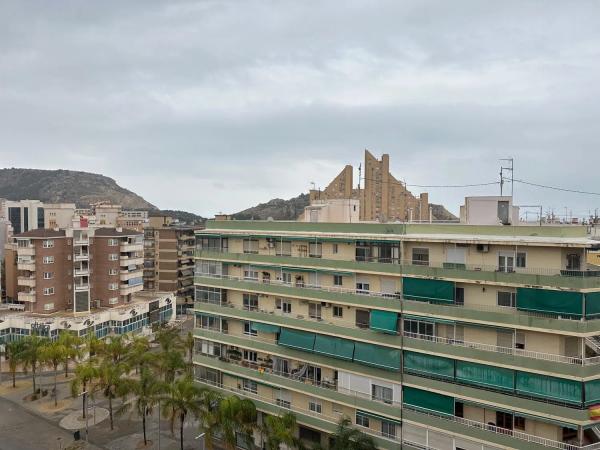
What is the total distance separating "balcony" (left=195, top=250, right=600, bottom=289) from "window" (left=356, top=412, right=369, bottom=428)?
901 centimetres

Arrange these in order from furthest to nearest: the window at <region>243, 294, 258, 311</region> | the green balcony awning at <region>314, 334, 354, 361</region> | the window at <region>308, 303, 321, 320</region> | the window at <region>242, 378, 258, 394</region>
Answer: the window at <region>243, 294, 258, 311</region> < the window at <region>242, 378, 258, 394</region> < the window at <region>308, 303, 321, 320</region> < the green balcony awning at <region>314, 334, 354, 361</region>

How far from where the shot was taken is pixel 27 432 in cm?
4031

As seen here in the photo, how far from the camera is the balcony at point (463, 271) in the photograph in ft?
74.3

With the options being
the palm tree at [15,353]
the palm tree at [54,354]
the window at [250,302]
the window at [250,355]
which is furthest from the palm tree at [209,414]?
the palm tree at [15,353]

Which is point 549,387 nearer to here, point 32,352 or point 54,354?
point 54,354

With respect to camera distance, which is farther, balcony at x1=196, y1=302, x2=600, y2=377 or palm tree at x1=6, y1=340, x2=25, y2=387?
palm tree at x1=6, y1=340, x2=25, y2=387

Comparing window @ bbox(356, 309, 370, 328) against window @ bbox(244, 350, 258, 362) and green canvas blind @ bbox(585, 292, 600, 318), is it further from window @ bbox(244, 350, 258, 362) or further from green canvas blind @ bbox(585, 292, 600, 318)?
green canvas blind @ bbox(585, 292, 600, 318)

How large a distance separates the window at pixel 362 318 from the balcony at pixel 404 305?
23.8 inches

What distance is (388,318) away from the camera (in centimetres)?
2816

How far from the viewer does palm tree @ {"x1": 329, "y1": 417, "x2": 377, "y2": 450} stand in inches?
1055

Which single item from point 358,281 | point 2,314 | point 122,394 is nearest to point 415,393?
point 358,281

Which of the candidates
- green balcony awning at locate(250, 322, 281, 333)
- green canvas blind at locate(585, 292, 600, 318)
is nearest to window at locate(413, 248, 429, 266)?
green canvas blind at locate(585, 292, 600, 318)

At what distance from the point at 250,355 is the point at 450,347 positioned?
51.7ft

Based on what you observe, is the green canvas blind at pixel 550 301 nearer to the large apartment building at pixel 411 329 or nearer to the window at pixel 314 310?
the large apartment building at pixel 411 329
